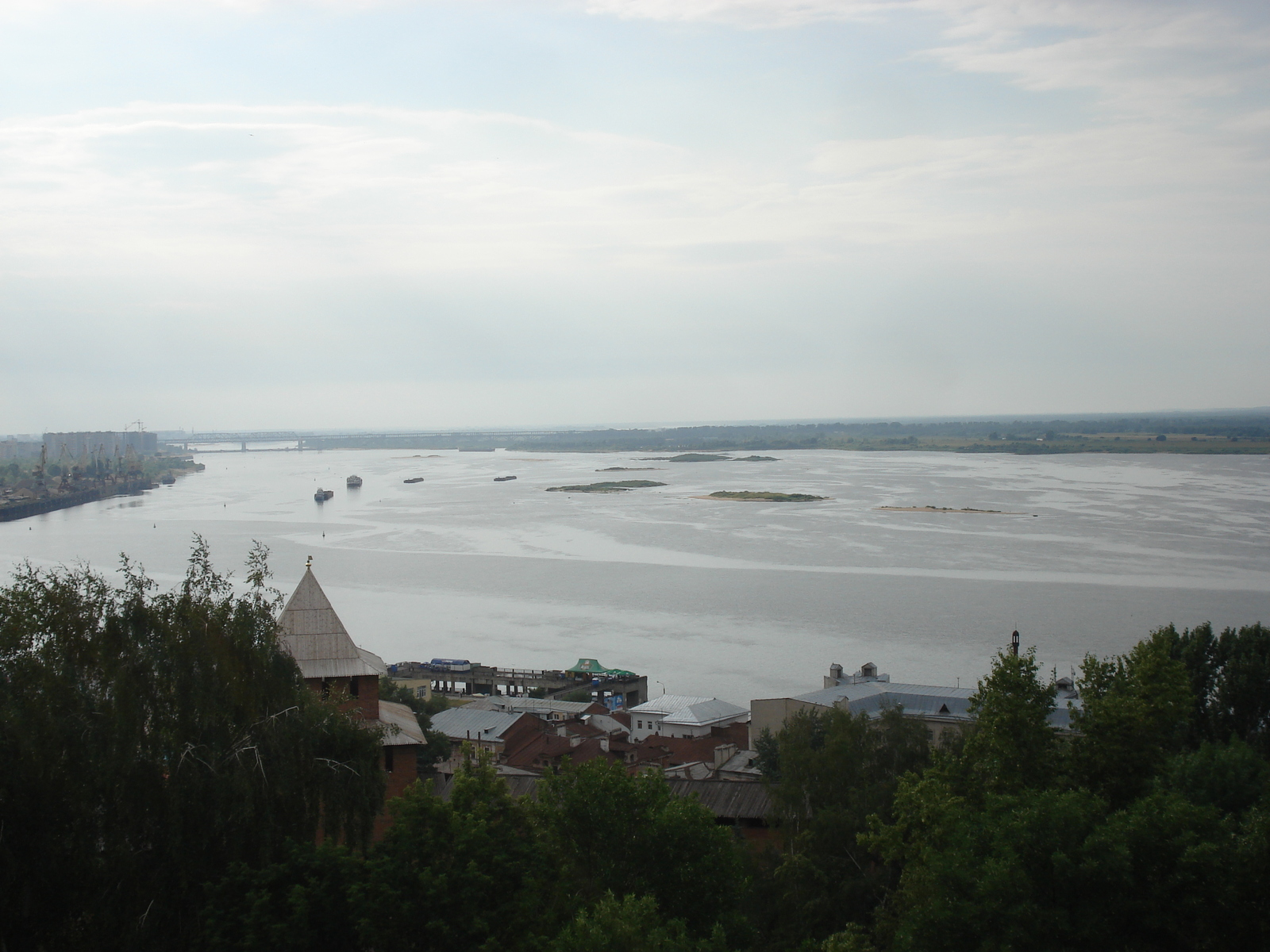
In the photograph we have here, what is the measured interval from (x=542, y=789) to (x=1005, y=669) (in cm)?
290

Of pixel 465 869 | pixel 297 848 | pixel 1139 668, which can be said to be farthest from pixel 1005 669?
pixel 297 848

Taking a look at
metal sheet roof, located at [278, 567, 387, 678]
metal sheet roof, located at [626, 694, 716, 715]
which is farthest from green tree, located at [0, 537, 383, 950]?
metal sheet roof, located at [626, 694, 716, 715]

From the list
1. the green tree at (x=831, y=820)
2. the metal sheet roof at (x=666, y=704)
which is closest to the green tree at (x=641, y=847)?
the green tree at (x=831, y=820)

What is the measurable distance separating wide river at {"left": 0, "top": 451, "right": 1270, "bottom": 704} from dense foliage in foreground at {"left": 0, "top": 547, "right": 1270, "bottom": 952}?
1289 centimetres

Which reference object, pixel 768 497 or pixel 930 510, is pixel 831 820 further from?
pixel 768 497

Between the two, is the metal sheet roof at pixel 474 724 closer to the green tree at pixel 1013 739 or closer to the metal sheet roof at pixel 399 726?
the metal sheet roof at pixel 399 726

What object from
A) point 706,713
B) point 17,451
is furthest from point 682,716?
point 17,451

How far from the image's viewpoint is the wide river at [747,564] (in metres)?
23.2

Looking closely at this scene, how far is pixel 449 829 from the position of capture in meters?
5.66

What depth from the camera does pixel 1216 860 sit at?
4902 mm

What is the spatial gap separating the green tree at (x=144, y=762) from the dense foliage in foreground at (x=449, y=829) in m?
0.01

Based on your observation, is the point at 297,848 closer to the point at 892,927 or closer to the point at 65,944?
the point at 65,944

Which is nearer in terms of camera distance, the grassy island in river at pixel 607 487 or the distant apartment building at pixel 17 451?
the grassy island in river at pixel 607 487

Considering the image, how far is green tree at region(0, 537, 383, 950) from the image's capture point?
533 centimetres
